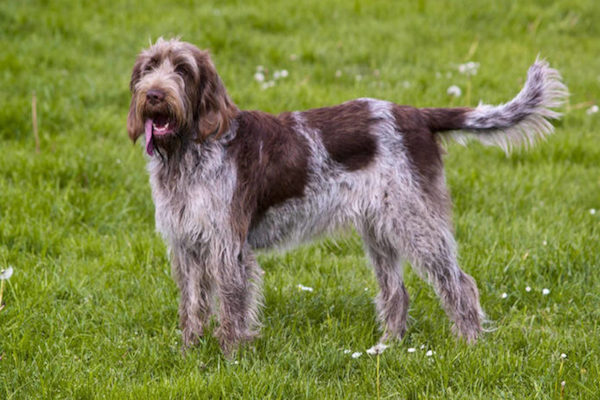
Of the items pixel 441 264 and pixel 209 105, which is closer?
pixel 209 105

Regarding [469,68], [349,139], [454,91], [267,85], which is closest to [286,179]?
[349,139]

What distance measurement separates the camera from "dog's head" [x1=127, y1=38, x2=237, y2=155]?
14.3 feet

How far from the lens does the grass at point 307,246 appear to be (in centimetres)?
434

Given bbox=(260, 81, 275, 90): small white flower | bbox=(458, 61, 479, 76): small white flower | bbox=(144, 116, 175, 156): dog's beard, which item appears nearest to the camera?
bbox=(144, 116, 175, 156): dog's beard

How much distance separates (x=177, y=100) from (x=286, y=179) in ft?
2.76

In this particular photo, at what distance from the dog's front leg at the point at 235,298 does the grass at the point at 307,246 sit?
115mm

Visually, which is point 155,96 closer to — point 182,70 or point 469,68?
point 182,70

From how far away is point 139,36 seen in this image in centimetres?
979

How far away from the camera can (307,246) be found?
5.74m

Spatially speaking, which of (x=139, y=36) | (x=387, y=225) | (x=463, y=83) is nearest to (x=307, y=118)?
(x=387, y=225)

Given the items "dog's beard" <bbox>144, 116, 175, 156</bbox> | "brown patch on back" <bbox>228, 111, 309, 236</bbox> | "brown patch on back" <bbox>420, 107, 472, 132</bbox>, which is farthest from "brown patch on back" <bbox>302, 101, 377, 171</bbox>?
"dog's beard" <bbox>144, 116, 175, 156</bbox>

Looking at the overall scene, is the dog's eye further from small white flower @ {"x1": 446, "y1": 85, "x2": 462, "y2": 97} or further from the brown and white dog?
small white flower @ {"x1": 446, "y1": 85, "x2": 462, "y2": 97}

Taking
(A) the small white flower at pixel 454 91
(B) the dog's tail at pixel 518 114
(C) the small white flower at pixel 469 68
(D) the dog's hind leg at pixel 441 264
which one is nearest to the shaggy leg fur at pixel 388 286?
(D) the dog's hind leg at pixel 441 264

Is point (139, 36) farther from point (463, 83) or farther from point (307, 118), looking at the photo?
point (307, 118)
